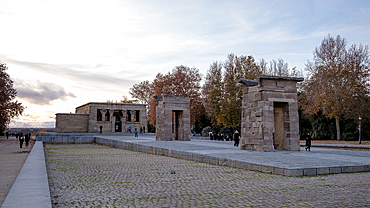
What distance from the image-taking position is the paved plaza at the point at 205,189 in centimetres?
590

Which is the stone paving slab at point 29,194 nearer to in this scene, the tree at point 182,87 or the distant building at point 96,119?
the tree at point 182,87

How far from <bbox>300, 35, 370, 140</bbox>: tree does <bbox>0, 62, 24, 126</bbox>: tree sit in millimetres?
36432

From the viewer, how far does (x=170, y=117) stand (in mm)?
28984

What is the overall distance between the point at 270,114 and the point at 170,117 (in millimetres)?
13757

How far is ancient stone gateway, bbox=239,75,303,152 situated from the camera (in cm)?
1642

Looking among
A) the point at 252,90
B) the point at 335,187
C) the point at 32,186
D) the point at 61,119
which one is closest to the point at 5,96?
the point at 61,119

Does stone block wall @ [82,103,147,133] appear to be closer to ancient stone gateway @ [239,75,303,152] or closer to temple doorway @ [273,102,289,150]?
temple doorway @ [273,102,289,150]

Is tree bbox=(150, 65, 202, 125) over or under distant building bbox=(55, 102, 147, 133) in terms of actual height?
over

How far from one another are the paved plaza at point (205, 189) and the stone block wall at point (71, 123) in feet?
148

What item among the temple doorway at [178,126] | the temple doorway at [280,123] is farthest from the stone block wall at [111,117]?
the temple doorway at [280,123]

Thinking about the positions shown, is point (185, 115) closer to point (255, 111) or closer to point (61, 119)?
point (255, 111)

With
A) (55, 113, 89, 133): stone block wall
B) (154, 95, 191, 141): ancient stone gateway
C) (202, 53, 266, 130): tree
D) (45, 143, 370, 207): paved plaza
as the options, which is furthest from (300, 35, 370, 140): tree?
(55, 113, 89, 133): stone block wall

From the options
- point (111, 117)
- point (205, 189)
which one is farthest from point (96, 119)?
point (205, 189)

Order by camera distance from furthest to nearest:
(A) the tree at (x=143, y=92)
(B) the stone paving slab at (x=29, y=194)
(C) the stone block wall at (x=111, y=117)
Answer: (A) the tree at (x=143, y=92), (C) the stone block wall at (x=111, y=117), (B) the stone paving slab at (x=29, y=194)
